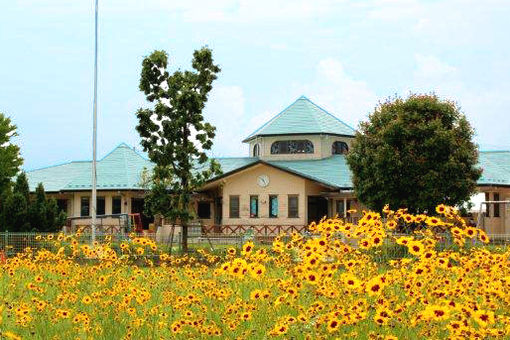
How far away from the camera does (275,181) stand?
44.8m

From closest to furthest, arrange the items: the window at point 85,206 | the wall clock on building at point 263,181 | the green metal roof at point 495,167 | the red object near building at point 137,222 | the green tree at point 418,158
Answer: the green tree at point 418,158 < the green metal roof at point 495,167 < the wall clock on building at point 263,181 < the red object near building at point 137,222 < the window at point 85,206

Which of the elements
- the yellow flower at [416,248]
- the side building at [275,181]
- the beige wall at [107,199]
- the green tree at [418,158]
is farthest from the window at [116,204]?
the yellow flower at [416,248]

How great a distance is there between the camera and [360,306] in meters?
7.16

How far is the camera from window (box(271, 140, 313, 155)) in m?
48.5

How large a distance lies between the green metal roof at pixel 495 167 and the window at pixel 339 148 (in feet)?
28.0

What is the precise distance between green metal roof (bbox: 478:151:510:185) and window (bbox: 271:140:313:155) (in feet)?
35.3

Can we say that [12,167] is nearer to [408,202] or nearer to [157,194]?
[157,194]

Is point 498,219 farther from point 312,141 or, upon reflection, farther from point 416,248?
point 416,248

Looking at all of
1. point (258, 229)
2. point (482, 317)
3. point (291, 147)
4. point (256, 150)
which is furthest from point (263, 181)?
point (482, 317)

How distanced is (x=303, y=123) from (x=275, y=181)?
581 cm

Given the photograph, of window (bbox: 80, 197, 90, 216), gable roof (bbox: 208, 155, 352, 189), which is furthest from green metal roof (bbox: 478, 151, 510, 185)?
window (bbox: 80, 197, 90, 216)

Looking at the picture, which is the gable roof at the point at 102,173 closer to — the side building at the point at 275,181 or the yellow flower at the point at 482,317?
the side building at the point at 275,181

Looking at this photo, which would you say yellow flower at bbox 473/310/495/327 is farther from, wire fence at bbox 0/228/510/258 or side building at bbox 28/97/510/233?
side building at bbox 28/97/510/233

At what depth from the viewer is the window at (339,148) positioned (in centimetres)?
4909
